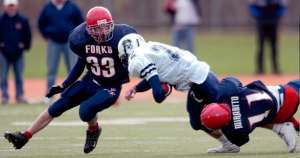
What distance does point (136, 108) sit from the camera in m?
16.2

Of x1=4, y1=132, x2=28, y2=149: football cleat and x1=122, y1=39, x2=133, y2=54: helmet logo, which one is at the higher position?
x1=122, y1=39, x2=133, y2=54: helmet logo

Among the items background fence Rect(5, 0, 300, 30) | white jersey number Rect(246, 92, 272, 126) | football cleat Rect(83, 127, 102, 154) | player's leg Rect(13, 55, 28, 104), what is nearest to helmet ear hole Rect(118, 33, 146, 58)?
football cleat Rect(83, 127, 102, 154)

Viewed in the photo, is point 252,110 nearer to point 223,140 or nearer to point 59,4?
point 223,140

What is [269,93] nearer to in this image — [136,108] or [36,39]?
[136,108]

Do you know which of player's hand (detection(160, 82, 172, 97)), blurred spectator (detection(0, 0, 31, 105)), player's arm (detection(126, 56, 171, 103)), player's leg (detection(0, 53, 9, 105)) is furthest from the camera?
player's leg (detection(0, 53, 9, 105))

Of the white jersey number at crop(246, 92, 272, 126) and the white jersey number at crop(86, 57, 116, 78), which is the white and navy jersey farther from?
the white jersey number at crop(86, 57, 116, 78)

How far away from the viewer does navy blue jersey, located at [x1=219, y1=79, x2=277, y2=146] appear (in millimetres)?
10039

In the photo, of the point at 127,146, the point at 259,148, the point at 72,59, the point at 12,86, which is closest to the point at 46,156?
the point at 127,146

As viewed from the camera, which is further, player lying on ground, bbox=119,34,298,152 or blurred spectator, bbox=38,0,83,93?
blurred spectator, bbox=38,0,83,93

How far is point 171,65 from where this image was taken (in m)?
10.0

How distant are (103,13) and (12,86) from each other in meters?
10.7

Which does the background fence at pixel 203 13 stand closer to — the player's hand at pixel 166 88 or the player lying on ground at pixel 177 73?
the player lying on ground at pixel 177 73

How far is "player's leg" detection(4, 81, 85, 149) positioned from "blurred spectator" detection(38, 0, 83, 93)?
637 cm

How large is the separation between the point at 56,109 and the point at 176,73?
56.4 inches
